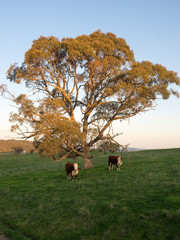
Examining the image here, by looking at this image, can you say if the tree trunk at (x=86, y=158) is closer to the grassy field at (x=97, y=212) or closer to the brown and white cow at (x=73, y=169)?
the brown and white cow at (x=73, y=169)

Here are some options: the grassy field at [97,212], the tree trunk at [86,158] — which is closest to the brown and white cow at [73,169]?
the grassy field at [97,212]

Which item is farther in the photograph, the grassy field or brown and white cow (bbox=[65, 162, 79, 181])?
brown and white cow (bbox=[65, 162, 79, 181])

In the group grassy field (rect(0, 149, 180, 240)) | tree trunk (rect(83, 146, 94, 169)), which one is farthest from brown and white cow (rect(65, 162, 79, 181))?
tree trunk (rect(83, 146, 94, 169))

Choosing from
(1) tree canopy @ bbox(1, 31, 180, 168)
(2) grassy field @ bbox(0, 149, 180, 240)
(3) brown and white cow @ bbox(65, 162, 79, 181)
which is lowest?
(2) grassy field @ bbox(0, 149, 180, 240)

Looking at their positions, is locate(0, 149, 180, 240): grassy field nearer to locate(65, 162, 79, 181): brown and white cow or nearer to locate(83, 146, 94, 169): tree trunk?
locate(65, 162, 79, 181): brown and white cow

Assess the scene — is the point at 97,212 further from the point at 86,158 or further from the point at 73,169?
the point at 86,158

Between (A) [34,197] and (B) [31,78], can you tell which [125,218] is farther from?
(B) [31,78]

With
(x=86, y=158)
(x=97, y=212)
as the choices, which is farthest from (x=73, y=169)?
(x=97, y=212)

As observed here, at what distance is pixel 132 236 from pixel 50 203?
5.81 m

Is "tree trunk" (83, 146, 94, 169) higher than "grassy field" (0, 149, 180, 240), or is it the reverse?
"tree trunk" (83, 146, 94, 169)

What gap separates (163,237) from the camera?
300 inches

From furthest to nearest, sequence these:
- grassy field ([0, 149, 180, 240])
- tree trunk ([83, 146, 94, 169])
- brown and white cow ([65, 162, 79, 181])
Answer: tree trunk ([83, 146, 94, 169]), brown and white cow ([65, 162, 79, 181]), grassy field ([0, 149, 180, 240])

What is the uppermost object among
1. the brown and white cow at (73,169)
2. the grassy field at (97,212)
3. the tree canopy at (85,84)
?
the tree canopy at (85,84)

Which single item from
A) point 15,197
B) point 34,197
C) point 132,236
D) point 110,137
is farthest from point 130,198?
point 110,137
